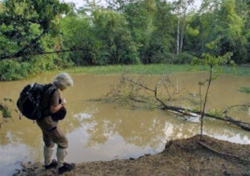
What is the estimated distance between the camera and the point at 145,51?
2725cm

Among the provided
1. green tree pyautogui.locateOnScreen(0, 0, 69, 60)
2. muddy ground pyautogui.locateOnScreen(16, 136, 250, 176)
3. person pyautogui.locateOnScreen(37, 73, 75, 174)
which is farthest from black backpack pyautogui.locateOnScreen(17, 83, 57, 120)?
green tree pyautogui.locateOnScreen(0, 0, 69, 60)

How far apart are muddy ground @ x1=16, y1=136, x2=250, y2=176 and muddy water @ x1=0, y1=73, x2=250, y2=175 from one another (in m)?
0.95

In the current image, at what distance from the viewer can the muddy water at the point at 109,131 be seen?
609 cm

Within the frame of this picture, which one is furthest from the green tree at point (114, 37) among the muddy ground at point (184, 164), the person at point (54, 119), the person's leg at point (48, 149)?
the person at point (54, 119)

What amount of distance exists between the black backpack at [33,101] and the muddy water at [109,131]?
Result: 157 cm

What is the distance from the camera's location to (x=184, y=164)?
4.57 m

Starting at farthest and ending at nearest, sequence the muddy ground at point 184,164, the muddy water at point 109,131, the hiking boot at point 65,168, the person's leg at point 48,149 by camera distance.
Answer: the muddy water at point 109,131 → the person's leg at point 48,149 → the hiking boot at point 65,168 → the muddy ground at point 184,164

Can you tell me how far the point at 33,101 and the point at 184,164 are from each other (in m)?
2.43

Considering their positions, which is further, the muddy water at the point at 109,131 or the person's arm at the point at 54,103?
the muddy water at the point at 109,131

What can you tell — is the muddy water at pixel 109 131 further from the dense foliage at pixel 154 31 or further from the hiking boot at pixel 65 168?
the dense foliage at pixel 154 31

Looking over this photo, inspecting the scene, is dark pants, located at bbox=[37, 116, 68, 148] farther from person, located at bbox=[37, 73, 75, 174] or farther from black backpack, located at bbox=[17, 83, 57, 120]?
black backpack, located at bbox=[17, 83, 57, 120]

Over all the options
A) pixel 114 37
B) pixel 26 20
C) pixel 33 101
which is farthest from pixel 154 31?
pixel 26 20

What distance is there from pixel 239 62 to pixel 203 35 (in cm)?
451

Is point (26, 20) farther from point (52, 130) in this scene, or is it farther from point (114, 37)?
point (114, 37)
